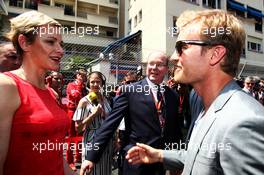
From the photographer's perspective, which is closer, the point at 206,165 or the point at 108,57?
the point at 206,165

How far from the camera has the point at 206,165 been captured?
5.20 feet

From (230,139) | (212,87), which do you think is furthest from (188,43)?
(230,139)

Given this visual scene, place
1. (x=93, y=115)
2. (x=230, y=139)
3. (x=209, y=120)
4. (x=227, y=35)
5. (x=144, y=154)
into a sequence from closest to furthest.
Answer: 1. (x=230, y=139)
2. (x=209, y=120)
3. (x=227, y=35)
4. (x=144, y=154)
5. (x=93, y=115)

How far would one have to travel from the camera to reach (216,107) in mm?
1711

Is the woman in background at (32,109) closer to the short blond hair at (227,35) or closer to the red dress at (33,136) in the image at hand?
the red dress at (33,136)

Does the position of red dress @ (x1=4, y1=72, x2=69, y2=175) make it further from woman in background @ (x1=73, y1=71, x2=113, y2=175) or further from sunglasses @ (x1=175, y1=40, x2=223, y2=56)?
woman in background @ (x1=73, y1=71, x2=113, y2=175)

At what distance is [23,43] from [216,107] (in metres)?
1.41

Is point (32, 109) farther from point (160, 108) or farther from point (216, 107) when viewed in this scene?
point (160, 108)

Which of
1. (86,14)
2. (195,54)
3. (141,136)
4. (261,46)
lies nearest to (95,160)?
(141,136)

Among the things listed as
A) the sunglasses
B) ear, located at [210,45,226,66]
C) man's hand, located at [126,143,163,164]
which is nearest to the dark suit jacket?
man's hand, located at [126,143,163,164]

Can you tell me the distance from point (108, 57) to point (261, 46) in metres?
22.4

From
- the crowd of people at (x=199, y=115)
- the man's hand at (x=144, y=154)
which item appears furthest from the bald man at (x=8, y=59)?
the man's hand at (x=144, y=154)

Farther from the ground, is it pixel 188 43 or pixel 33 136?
pixel 188 43

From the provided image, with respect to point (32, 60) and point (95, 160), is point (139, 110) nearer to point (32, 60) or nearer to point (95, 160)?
point (95, 160)
